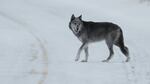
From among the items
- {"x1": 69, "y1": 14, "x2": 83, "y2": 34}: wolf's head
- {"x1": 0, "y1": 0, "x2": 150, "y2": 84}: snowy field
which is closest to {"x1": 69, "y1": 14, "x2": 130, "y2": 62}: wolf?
{"x1": 69, "y1": 14, "x2": 83, "y2": 34}: wolf's head

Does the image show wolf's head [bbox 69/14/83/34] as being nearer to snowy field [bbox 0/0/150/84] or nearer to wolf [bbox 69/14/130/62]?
wolf [bbox 69/14/130/62]

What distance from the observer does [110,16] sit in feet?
97.7

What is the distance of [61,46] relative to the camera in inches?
784

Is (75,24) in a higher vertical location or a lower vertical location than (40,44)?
higher

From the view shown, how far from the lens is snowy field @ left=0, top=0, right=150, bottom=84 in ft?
47.1

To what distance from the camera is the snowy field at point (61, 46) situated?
14367 millimetres

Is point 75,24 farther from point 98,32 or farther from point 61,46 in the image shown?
point 61,46

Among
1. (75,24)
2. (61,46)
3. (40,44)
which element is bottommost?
(61,46)

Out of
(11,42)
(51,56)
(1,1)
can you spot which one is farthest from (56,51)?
(1,1)

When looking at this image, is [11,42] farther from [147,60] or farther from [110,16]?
[110,16]

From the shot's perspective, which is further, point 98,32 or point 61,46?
point 61,46

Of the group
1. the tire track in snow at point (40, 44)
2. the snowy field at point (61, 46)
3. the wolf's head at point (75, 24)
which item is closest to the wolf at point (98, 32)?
the wolf's head at point (75, 24)

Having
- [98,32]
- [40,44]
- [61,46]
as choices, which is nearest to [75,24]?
[98,32]

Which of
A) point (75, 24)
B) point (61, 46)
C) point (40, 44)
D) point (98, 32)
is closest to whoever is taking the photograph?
point (75, 24)
